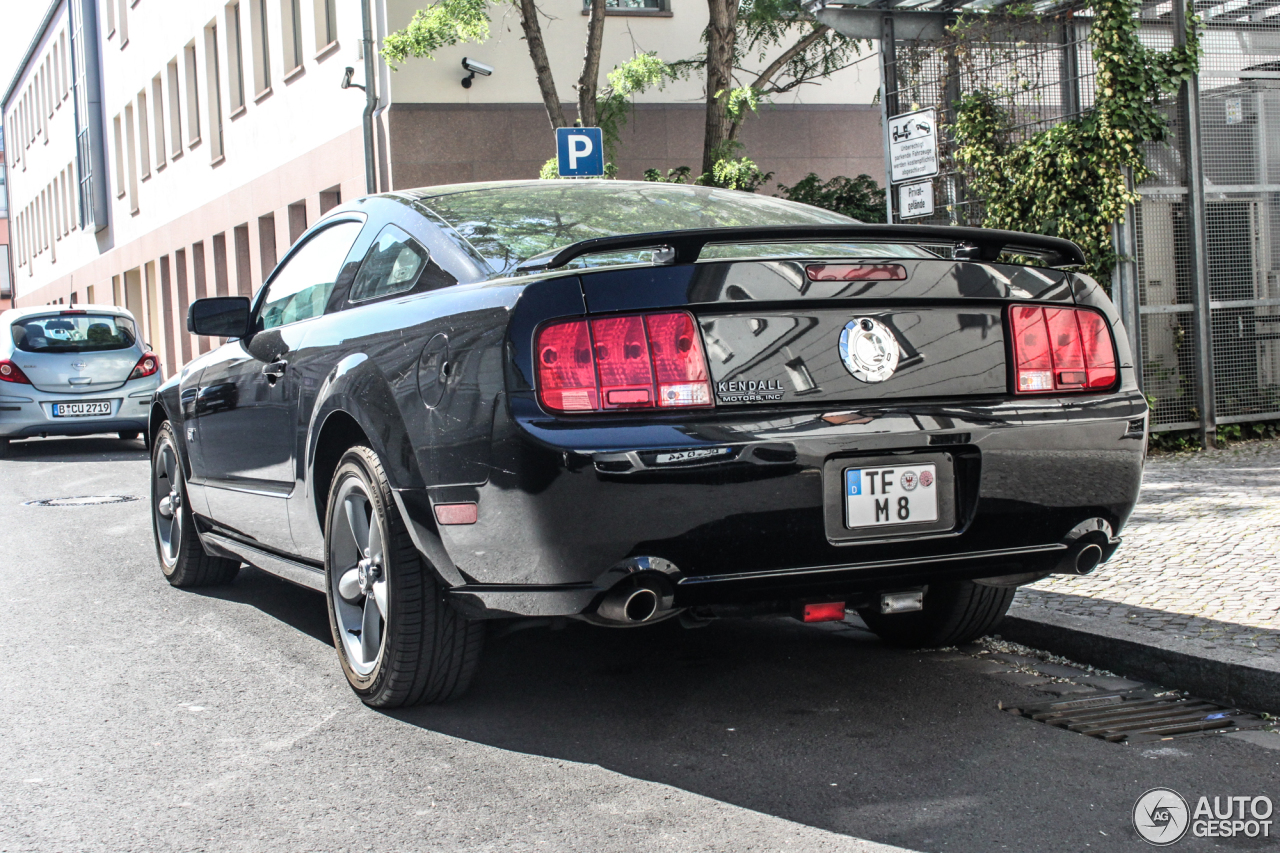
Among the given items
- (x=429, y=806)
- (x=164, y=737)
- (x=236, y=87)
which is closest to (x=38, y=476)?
(x=164, y=737)

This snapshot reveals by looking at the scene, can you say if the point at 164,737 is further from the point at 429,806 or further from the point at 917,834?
the point at 917,834

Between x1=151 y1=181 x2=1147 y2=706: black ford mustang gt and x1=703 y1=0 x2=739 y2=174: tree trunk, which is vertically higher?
x1=703 y1=0 x2=739 y2=174: tree trunk

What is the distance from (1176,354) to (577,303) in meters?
8.00

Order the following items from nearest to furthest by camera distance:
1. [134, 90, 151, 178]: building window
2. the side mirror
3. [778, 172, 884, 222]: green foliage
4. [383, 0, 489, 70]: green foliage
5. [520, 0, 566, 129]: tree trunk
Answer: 1. the side mirror
2. [383, 0, 489, 70]: green foliage
3. [520, 0, 566, 129]: tree trunk
4. [778, 172, 884, 222]: green foliage
5. [134, 90, 151, 178]: building window

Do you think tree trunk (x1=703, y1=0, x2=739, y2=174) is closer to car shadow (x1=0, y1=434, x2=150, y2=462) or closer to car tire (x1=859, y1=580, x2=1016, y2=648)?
car shadow (x1=0, y1=434, x2=150, y2=462)

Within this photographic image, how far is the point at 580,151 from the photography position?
12570 mm

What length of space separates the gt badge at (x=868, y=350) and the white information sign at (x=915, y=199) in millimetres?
6491

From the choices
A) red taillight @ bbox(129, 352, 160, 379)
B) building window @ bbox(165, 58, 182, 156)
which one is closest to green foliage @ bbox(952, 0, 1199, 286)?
red taillight @ bbox(129, 352, 160, 379)

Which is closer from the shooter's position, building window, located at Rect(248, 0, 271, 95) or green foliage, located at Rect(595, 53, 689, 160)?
green foliage, located at Rect(595, 53, 689, 160)

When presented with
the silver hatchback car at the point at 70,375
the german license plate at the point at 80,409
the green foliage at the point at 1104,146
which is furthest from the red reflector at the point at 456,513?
the german license plate at the point at 80,409

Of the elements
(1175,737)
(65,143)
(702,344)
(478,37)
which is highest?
(65,143)

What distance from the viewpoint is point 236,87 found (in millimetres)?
26375

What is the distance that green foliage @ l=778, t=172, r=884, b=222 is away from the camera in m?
15.6

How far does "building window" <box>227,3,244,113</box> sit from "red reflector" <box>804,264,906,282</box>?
24.4 m
